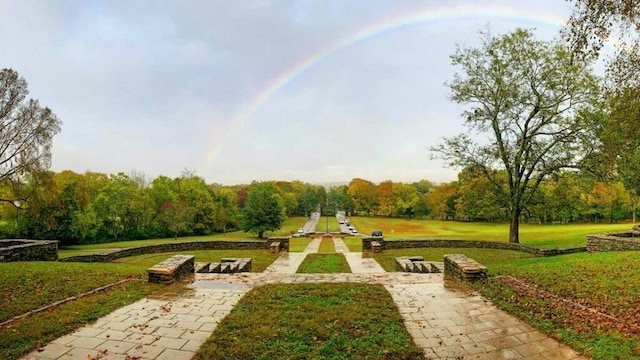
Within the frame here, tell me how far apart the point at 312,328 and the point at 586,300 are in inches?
201

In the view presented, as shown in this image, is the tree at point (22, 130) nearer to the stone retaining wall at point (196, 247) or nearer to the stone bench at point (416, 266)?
the stone retaining wall at point (196, 247)

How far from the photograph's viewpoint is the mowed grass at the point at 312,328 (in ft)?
14.6

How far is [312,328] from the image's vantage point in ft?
16.9

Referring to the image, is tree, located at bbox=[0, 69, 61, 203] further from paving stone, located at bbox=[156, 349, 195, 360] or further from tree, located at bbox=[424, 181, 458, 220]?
tree, located at bbox=[424, 181, 458, 220]

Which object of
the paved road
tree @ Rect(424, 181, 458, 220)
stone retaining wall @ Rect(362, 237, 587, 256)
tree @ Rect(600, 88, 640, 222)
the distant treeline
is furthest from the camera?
tree @ Rect(424, 181, 458, 220)

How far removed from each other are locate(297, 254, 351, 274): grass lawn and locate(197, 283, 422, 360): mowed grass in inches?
230

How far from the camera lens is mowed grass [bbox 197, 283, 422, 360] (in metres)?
4.44

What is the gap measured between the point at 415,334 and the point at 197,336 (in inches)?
123

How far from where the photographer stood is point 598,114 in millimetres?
16250

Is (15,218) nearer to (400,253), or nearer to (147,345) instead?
(400,253)

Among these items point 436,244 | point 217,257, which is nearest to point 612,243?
point 436,244

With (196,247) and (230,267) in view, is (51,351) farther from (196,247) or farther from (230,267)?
(196,247)

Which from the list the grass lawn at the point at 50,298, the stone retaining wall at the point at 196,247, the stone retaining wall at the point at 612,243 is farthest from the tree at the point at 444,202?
the grass lawn at the point at 50,298

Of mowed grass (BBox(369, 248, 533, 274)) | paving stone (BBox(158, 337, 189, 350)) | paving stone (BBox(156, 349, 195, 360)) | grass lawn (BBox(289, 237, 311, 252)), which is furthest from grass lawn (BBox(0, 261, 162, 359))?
grass lawn (BBox(289, 237, 311, 252))
